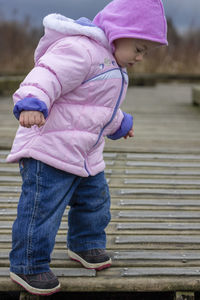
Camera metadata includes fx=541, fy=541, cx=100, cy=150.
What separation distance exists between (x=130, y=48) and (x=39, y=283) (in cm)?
102

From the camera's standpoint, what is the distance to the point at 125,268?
7.73 feet

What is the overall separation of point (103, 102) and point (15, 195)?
131 centimetres

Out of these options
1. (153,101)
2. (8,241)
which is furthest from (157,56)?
(8,241)

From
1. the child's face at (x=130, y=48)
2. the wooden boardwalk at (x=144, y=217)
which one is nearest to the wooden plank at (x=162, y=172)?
the wooden boardwalk at (x=144, y=217)

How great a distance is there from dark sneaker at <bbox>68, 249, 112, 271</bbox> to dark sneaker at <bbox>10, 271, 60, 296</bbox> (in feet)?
0.75

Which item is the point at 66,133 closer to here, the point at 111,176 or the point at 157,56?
the point at 111,176

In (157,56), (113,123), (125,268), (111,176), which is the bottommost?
(157,56)

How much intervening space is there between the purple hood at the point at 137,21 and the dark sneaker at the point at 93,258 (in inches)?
36.3

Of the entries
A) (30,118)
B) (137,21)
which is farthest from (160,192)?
(30,118)

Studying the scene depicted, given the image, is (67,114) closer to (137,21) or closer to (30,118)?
(30,118)

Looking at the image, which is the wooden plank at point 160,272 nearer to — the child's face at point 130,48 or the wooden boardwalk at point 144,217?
the wooden boardwalk at point 144,217

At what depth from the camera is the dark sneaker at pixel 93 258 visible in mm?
2352

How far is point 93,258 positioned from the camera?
7.79 ft

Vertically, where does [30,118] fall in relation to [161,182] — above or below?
above
